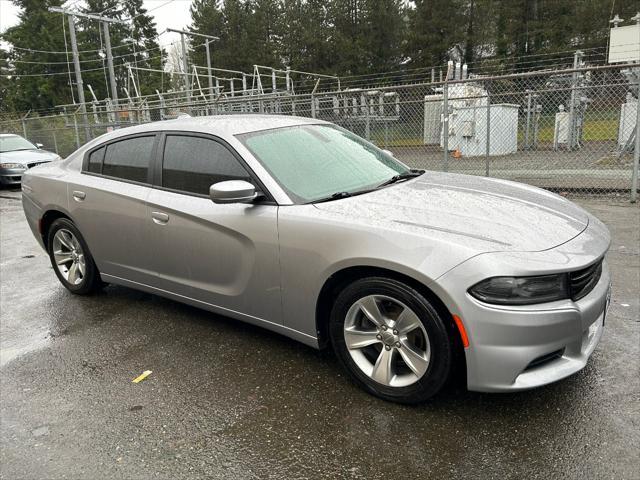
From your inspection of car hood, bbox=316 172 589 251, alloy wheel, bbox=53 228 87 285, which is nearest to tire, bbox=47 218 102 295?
alloy wheel, bbox=53 228 87 285

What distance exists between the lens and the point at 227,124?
3.66m

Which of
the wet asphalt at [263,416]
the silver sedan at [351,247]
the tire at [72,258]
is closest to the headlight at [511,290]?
the silver sedan at [351,247]

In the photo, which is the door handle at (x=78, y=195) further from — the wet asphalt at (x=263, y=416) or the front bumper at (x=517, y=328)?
the front bumper at (x=517, y=328)

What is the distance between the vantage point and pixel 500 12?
39.0 metres

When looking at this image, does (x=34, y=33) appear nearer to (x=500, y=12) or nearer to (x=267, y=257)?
(x=500, y=12)

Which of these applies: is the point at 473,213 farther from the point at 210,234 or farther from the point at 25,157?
the point at 25,157

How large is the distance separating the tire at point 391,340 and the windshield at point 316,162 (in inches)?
28.4

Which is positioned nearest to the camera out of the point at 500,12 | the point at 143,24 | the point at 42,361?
the point at 42,361

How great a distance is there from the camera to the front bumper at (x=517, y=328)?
237 cm

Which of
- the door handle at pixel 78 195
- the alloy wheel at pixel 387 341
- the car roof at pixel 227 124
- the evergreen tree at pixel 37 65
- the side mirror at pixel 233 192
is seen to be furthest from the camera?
the evergreen tree at pixel 37 65

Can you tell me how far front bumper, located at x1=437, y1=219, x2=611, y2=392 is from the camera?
7.76 feet

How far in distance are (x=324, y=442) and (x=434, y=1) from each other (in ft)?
139

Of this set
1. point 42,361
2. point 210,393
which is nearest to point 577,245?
point 210,393

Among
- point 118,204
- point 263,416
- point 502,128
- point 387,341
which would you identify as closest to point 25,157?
point 118,204
